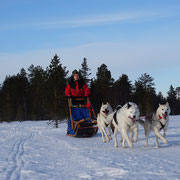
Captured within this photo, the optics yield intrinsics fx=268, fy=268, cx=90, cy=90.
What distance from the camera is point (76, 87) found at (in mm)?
9312

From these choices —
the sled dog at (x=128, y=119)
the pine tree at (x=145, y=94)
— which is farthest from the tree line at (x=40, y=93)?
the sled dog at (x=128, y=119)

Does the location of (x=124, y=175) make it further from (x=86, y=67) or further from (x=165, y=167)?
(x=86, y=67)

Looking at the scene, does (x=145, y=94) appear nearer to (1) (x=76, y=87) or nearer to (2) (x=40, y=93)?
(2) (x=40, y=93)

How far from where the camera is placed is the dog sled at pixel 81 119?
8.73m

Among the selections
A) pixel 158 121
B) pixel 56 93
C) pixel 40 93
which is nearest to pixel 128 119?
pixel 158 121

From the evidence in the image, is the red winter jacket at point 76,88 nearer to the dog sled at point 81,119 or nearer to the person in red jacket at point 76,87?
the person in red jacket at point 76,87

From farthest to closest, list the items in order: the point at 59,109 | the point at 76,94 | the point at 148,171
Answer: the point at 59,109
the point at 76,94
the point at 148,171

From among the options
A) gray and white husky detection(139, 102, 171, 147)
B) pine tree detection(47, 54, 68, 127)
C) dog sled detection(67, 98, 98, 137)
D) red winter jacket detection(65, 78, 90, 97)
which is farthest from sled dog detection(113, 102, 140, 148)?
pine tree detection(47, 54, 68, 127)

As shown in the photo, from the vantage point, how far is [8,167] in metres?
3.75

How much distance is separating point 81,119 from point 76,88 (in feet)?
3.56

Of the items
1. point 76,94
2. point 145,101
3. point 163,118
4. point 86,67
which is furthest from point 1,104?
point 163,118

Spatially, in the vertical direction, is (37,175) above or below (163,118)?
below

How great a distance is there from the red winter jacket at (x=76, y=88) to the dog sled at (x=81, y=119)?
0.73ft

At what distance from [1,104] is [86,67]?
1307 centimetres
